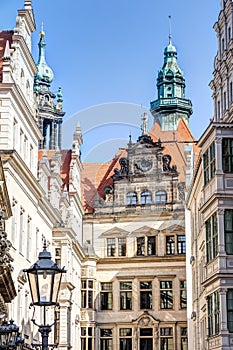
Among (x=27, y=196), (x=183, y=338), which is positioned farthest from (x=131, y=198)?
(x=27, y=196)

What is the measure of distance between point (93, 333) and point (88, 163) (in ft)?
44.7

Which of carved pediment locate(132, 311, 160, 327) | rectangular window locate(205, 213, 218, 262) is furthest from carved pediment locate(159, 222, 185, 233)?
rectangular window locate(205, 213, 218, 262)

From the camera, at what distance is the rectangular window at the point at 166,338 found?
4797cm

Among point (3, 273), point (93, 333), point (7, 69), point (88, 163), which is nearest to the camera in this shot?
point (3, 273)

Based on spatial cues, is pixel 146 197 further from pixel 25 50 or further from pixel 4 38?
pixel 4 38

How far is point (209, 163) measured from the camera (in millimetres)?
28000

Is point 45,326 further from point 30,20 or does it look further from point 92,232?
point 92,232

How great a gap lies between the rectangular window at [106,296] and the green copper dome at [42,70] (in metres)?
17.2

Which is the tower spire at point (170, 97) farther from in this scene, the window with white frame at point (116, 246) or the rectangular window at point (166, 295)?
the rectangular window at point (166, 295)

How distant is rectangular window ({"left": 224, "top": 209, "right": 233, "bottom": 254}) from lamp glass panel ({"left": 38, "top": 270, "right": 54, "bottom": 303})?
1452 cm

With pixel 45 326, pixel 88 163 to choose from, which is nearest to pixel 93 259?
pixel 88 163

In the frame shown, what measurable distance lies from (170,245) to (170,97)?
15328 mm

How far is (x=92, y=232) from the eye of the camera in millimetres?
50781

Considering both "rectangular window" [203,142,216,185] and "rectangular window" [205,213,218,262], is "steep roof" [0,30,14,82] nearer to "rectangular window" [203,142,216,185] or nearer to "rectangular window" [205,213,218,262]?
"rectangular window" [203,142,216,185]
